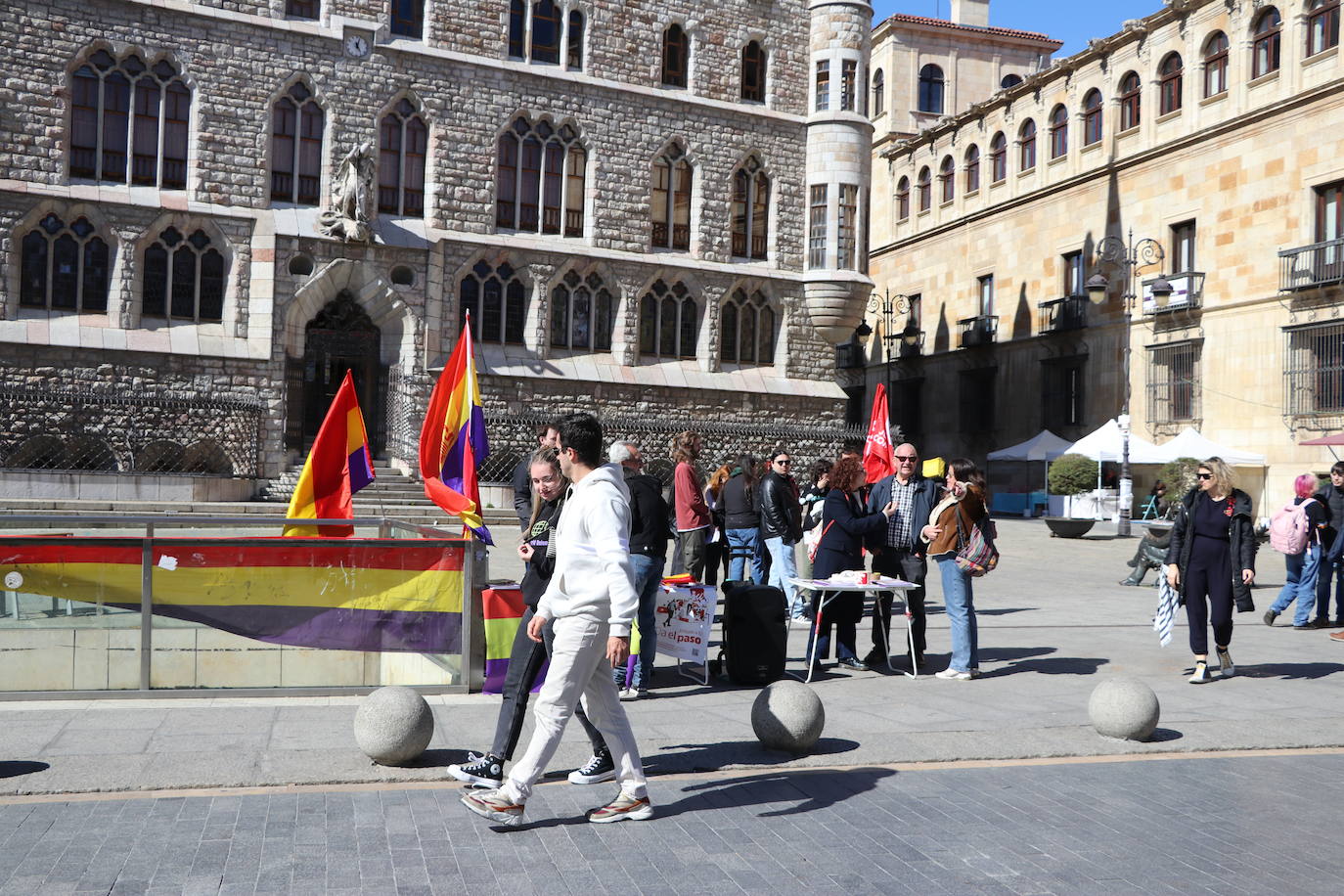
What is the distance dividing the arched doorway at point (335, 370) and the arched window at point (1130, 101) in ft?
74.6

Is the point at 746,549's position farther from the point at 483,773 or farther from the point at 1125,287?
the point at 1125,287

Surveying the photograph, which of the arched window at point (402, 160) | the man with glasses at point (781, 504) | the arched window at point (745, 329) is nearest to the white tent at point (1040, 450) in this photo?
the arched window at point (745, 329)

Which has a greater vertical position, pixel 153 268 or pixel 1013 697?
pixel 153 268

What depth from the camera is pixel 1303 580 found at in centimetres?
1370

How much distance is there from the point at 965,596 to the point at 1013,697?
36.7 inches

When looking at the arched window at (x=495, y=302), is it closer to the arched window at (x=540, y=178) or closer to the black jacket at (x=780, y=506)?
the arched window at (x=540, y=178)

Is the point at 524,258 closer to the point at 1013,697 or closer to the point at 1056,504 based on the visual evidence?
the point at 1056,504

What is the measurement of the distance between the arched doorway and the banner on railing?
20.2 metres

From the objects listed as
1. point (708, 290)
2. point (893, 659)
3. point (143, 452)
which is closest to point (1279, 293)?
point (708, 290)

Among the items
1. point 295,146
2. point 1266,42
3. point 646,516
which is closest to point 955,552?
point 646,516

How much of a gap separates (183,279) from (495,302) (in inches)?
273

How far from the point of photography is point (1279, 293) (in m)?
30.8

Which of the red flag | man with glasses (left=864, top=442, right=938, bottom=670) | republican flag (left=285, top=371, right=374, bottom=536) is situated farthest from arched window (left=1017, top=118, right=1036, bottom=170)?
republican flag (left=285, top=371, right=374, bottom=536)

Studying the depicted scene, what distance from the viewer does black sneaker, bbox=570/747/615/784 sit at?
623 centimetres
